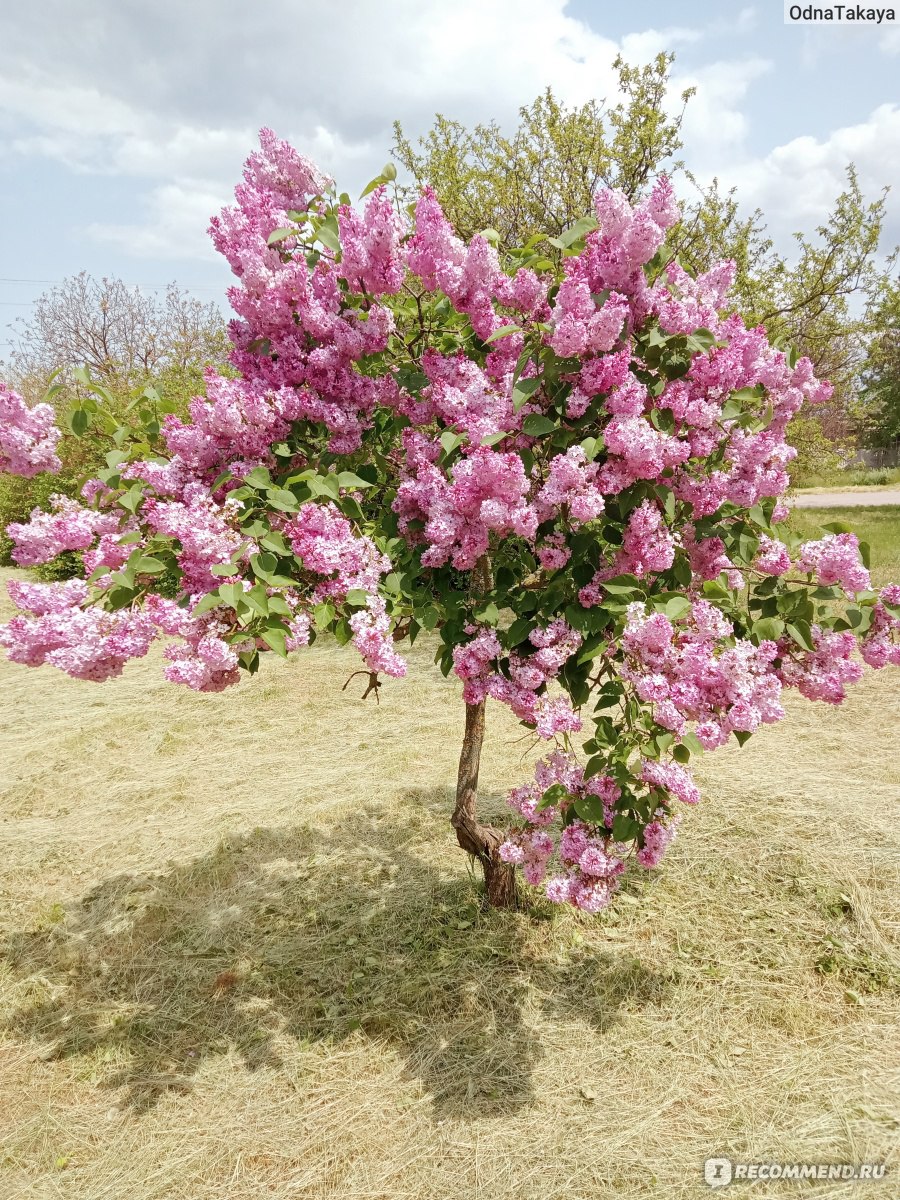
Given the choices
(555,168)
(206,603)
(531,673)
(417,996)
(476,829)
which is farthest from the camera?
(555,168)

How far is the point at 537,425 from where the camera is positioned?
7.97ft

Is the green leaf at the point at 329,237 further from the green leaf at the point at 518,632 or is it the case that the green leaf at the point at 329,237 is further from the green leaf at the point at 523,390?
the green leaf at the point at 518,632

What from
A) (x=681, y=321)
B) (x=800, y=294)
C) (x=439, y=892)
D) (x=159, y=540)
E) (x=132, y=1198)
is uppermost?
(x=800, y=294)

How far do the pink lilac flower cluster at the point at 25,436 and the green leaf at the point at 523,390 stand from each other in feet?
5.72

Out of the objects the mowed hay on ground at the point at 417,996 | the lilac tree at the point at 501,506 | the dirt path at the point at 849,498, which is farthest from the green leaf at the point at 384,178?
the dirt path at the point at 849,498

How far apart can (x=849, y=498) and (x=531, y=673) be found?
2727cm

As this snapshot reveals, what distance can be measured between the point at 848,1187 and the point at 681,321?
3.26 m

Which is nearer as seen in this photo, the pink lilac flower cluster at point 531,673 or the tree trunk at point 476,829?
the pink lilac flower cluster at point 531,673

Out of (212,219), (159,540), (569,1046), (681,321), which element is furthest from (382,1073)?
(212,219)

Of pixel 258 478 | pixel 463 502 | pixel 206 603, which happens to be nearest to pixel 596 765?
pixel 463 502

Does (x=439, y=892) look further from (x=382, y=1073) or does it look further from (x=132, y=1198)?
(x=132, y=1198)

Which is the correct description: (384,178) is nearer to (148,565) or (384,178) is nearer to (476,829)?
(148,565)

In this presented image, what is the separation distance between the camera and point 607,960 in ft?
13.2

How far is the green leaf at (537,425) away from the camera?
2412 mm
